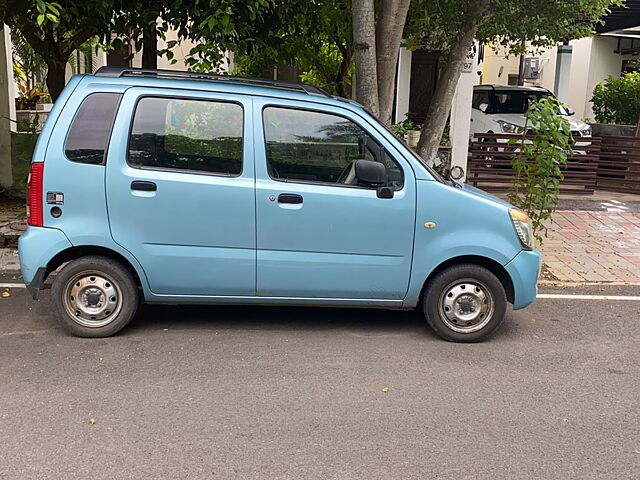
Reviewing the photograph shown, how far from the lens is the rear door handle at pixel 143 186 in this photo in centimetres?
487

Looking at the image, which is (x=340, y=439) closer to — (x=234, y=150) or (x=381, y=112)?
(x=234, y=150)

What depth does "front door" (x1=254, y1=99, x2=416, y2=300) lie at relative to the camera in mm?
4980

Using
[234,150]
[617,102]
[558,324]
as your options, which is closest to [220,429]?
[234,150]

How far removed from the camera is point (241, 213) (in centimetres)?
495

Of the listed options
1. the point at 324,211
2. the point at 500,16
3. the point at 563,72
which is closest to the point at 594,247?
the point at 500,16

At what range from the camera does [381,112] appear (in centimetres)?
737

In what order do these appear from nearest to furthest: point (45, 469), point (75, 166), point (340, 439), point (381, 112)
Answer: point (45, 469), point (340, 439), point (75, 166), point (381, 112)

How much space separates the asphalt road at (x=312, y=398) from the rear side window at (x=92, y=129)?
4.62ft

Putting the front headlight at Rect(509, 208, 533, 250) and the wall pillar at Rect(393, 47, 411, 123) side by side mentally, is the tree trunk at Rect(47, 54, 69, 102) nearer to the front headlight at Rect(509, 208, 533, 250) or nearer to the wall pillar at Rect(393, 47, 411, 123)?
the front headlight at Rect(509, 208, 533, 250)

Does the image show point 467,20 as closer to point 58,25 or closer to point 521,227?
point 521,227

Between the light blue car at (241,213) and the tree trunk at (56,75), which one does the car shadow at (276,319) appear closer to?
the light blue car at (241,213)

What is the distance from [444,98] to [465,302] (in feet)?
12.1

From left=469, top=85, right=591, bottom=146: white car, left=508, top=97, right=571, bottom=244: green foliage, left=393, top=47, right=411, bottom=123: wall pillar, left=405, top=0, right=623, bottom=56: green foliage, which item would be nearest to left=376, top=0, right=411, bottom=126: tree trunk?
left=405, top=0, right=623, bottom=56: green foliage

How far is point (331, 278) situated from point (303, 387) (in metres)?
1.01
